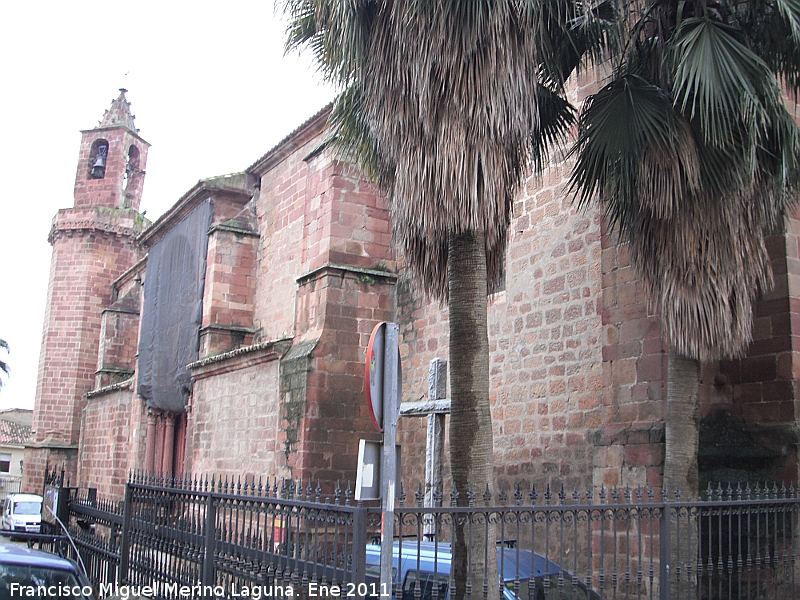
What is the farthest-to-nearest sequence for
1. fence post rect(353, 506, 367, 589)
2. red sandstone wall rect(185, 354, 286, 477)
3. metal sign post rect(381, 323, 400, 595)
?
red sandstone wall rect(185, 354, 286, 477) → fence post rect(353, 506, 367, 589) → metal sign post rect(381, 323, 400, 595)

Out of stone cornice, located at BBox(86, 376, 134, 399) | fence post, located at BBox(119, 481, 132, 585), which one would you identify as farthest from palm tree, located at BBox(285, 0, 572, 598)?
stone cornice, located at BBox(86, 376, 134, 399)

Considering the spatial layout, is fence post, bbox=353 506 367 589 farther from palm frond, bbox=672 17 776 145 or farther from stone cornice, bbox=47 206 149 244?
stone cornice, bbox=47 206 149 244

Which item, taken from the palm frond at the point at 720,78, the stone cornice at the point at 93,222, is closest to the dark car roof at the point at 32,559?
the palm frond at the point at 720,78

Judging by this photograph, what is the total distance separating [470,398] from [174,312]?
14.8 meters

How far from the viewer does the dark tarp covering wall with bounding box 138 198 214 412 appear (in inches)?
708

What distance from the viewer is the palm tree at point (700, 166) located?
6.02 meters

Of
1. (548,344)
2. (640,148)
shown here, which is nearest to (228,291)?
(548,344)

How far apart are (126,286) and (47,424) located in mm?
6223

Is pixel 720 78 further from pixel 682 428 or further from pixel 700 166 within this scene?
pixel 682 428

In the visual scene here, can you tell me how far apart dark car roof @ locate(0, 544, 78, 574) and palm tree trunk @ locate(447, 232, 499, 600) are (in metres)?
2.62

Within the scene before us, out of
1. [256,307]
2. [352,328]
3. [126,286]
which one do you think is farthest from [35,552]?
[126,286]

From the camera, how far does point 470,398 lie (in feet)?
19.6

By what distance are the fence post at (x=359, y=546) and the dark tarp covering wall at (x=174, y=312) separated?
44.5ft

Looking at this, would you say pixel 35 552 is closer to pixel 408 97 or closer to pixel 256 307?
pixel 408 97
